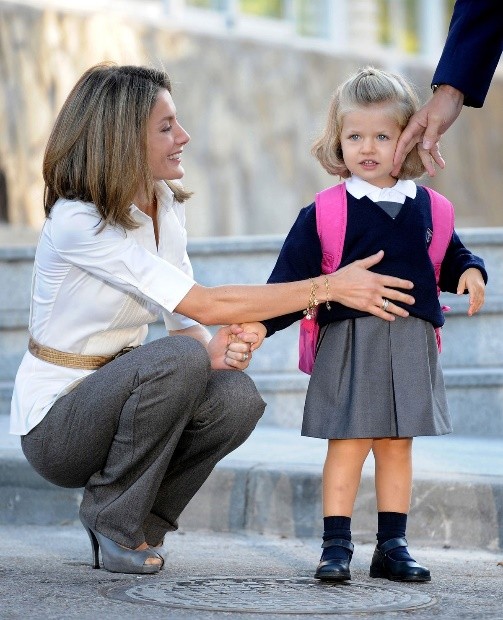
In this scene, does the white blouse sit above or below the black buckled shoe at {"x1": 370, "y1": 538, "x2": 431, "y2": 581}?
above

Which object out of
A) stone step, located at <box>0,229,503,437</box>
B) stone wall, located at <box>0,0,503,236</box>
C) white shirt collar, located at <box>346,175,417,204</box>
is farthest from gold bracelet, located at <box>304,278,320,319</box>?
stone wall, located at <box>0,0,503,236</box>

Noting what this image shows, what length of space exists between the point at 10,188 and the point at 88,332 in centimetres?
486

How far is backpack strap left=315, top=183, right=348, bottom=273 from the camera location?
3529mm

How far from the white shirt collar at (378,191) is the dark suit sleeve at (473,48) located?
290 millimetres

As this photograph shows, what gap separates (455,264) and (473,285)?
112 mm

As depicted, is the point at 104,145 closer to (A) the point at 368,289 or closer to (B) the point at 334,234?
(B) the point at 334,234

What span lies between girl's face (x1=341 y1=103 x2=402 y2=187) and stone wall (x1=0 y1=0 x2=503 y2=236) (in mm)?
4706

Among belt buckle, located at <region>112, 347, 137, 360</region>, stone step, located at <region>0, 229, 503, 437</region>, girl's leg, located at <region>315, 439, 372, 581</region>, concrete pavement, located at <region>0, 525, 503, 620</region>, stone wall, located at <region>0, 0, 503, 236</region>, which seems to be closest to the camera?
concrete pavement, located at <region>0, 525, 503, 620</region>

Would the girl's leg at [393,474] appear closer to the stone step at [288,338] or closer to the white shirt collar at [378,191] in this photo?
the white shirt collar at [378,191]

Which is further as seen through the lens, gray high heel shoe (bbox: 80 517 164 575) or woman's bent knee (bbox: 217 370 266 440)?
woman's bent knee (bbox: 217 370 266 440)

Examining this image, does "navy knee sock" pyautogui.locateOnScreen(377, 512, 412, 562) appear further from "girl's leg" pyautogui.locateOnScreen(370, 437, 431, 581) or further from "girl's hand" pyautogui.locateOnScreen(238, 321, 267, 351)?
"girl's hand" pyautogui.locateOnScreen(238, 321, 267, 351)

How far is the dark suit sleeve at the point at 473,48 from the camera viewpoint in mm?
3439

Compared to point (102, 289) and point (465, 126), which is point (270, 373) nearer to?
point (102, 289)

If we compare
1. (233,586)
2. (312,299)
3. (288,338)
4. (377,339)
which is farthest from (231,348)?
(288,338)
